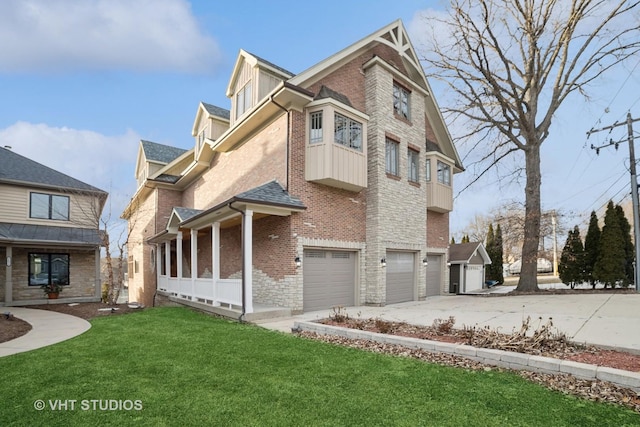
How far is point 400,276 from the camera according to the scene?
14.1 meters

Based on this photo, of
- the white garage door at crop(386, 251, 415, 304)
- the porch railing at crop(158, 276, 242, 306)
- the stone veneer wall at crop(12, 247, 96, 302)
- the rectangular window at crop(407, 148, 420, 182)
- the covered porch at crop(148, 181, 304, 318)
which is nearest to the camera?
the covered porch at crop(148, 181, 304, 318)

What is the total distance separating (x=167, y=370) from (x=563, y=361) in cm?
559

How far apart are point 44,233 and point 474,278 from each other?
2615 cm

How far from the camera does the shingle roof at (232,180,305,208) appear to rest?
9.53m

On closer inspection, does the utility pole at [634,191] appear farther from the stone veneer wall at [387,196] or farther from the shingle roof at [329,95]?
the shingle roof at [329,95]

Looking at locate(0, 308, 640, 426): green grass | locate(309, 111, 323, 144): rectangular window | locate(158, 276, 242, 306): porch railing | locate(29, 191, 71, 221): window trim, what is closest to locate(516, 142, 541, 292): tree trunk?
locate(309, 111, 323, 144): rectangular window

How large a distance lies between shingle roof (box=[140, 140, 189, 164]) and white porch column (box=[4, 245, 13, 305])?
9.08m

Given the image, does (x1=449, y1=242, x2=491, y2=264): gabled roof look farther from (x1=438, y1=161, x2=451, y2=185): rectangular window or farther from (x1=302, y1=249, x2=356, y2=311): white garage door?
(x1=302, y1=249, x2=356, y2=311): white garage door

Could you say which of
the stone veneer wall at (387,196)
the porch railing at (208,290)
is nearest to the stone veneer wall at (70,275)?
the porch railing at (208,290)

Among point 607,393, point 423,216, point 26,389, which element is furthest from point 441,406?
point 423,216

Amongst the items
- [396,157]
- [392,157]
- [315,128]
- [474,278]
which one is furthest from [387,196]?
[474,278]

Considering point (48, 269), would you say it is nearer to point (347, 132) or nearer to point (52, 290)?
point (52, 290)

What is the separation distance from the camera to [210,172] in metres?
17.5

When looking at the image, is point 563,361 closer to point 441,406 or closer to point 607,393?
point 607,393
